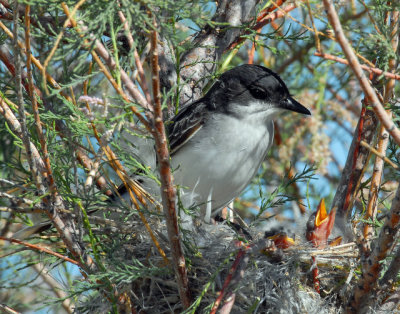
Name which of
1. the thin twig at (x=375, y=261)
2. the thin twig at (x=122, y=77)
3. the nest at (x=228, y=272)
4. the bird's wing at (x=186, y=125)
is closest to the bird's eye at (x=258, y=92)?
the bird's wing at (x=186, y=125)

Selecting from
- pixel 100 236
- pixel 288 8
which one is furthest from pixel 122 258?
pixel 288 8

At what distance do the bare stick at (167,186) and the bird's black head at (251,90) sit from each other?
133 cm

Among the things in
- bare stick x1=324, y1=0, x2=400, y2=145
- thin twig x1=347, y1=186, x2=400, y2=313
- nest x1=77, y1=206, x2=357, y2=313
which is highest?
bare stick x1=324, y1=0, x2=400, y2=145

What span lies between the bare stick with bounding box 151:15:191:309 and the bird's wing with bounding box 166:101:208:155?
3.69 feet

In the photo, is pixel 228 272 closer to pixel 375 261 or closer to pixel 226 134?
pixel 375 261

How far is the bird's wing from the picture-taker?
3.44 metres

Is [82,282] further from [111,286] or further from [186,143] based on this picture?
[186,143]

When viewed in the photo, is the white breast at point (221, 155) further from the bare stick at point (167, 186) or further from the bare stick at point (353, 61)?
the bare stick at point (353, 61)

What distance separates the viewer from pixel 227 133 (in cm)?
338

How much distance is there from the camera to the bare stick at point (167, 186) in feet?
6.19

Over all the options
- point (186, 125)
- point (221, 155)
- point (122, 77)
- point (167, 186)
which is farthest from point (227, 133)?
point (122, 77)

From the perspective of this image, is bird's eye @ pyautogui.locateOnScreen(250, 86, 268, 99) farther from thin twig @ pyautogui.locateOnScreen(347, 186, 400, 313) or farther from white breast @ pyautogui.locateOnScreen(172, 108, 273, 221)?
thin twig @ pyautogui.locateOnScreen(347, 186, 400, 313)

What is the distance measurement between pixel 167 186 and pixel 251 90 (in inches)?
62.0

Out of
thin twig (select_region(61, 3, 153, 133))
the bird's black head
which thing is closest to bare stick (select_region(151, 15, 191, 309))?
thin twig (select_region(61, 3, 153, 133))
